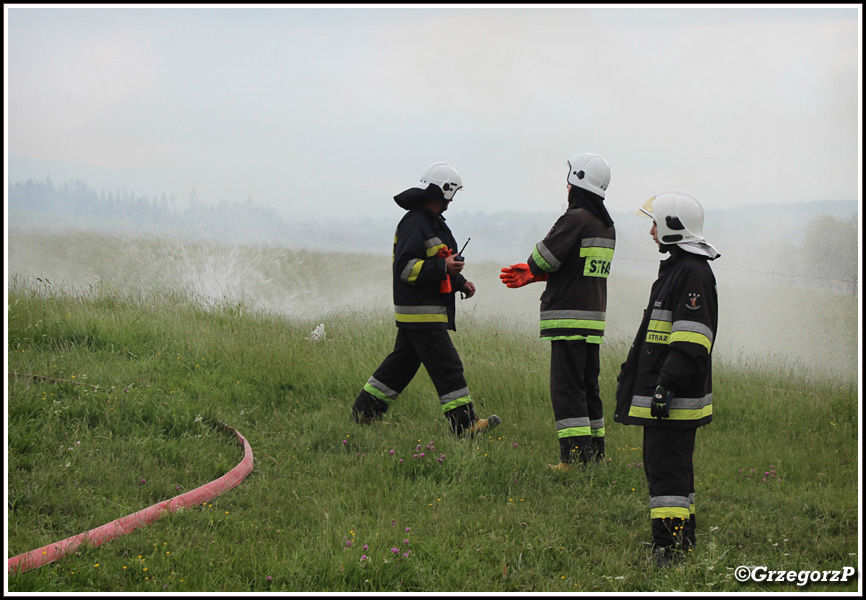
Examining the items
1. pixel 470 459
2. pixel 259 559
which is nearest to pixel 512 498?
pixel 470 459

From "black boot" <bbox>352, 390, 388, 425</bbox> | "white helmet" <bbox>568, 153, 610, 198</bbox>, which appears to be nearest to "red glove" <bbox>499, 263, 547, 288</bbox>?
"white helmet" <bbox>568, 153, 610, 198</bbox>

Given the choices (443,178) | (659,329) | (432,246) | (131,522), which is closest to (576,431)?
(659,329)

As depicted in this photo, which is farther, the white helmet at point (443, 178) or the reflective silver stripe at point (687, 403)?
the white helmet at point (443, 178)

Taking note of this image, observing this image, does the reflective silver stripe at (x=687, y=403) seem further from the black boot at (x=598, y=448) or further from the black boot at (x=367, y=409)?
the black boot at (x=367, y=409)

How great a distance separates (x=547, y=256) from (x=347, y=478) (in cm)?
218

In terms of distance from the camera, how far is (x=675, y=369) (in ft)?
12.9

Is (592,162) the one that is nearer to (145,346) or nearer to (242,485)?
(242,485)

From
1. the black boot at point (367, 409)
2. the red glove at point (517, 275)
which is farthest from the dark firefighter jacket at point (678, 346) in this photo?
the black boot at point (367, 409)

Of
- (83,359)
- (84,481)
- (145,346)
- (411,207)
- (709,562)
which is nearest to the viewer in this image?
(709,562)

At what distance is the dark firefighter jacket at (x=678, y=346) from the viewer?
3963mm

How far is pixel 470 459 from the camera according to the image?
5250 millimetres

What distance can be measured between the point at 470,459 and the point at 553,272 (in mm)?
1541

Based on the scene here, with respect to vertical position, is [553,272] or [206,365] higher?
[553,272]

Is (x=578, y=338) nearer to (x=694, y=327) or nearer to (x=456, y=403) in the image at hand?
(x=456, y=403)
